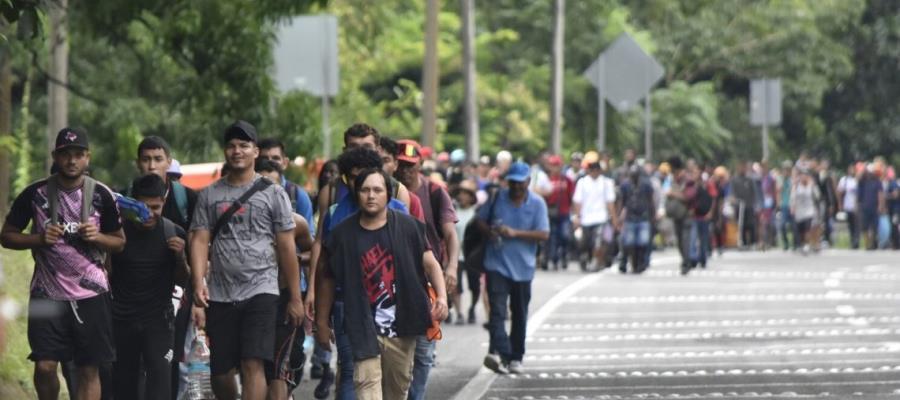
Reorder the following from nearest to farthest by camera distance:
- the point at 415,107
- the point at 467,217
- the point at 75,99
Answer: the point at 467,217, the point at 75,99, the point at 415,107

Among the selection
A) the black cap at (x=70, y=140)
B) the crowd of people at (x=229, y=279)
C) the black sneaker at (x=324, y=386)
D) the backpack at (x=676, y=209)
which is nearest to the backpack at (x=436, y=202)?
the black sneaker at (x=324, y=386)

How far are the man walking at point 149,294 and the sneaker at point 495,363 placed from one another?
17.0ft

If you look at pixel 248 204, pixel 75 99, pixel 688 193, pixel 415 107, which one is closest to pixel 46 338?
pixel 248 204

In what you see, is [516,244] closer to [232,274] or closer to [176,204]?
[176,204]

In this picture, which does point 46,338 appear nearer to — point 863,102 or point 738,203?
point 738,203

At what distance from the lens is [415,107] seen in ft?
188

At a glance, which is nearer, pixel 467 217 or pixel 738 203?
pixel 467 217

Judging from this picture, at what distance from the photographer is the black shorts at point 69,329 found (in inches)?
477

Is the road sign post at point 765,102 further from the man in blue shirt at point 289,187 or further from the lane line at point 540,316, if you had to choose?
the man in blue shirt at point 289,187

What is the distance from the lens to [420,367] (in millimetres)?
12852

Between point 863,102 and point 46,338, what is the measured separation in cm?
5729

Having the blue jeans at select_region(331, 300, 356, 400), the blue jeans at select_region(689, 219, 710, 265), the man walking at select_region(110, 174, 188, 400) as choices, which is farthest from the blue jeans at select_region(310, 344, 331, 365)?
the blue jeans at select_region(689, 219, 710, 265)

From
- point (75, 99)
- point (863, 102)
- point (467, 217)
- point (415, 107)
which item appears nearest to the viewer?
point (467, 217)

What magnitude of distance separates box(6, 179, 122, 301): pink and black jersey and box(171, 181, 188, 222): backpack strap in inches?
49.7
